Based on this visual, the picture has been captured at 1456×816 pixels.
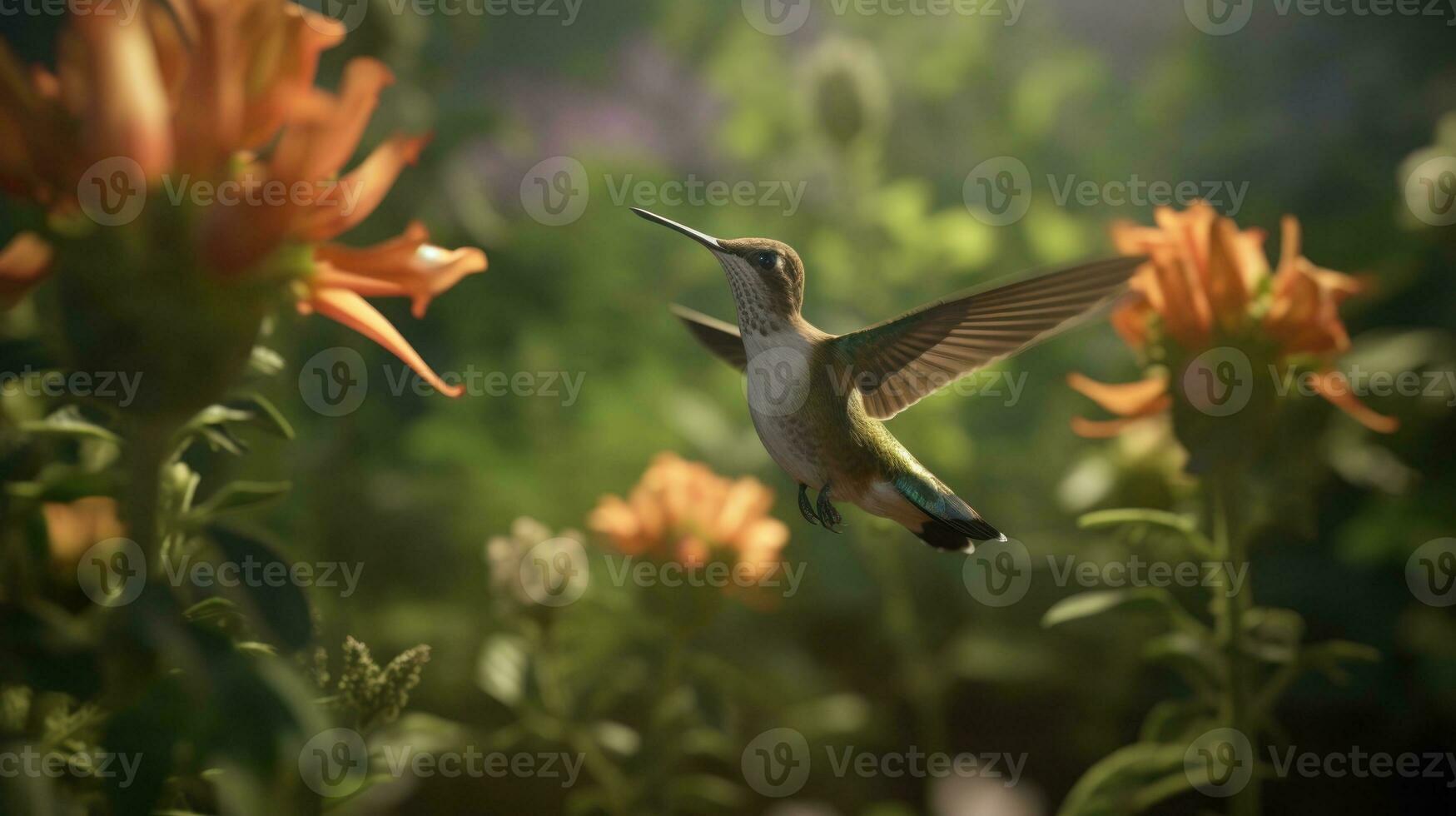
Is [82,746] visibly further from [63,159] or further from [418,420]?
[418,420]

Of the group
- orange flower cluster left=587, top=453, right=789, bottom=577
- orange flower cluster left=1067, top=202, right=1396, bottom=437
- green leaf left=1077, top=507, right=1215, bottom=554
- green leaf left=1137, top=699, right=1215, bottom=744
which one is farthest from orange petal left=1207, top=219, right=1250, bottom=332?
orange flower cluster left=587, top=453, right=789, bottom=577

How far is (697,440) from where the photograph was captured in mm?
1146

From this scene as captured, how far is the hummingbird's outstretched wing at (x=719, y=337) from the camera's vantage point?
1.73 ft

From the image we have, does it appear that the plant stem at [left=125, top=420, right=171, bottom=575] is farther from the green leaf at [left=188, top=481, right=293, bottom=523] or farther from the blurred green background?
the blurred green background

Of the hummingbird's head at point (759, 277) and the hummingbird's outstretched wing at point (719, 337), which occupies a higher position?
the hummingbird's head at point (759, 277)

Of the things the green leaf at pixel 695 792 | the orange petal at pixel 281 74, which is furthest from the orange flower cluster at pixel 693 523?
the orange petal at pixel 281 74

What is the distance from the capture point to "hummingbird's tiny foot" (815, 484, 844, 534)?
0.47 metres

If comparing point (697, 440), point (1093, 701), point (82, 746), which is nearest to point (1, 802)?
point (82, 746)

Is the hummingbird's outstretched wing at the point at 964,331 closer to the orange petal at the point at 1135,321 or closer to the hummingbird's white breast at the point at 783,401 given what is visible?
the hummingbird's white breast at the point at 783,401

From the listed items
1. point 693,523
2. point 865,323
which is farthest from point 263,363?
point 865,323

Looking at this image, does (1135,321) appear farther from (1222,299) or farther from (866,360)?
(866,360)

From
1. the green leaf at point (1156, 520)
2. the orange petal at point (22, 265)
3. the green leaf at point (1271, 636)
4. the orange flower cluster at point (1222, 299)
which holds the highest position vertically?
the orange flower cluster at point (1222, 299)

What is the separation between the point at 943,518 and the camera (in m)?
0.48

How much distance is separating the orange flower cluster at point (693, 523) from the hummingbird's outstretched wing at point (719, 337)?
30 cm
